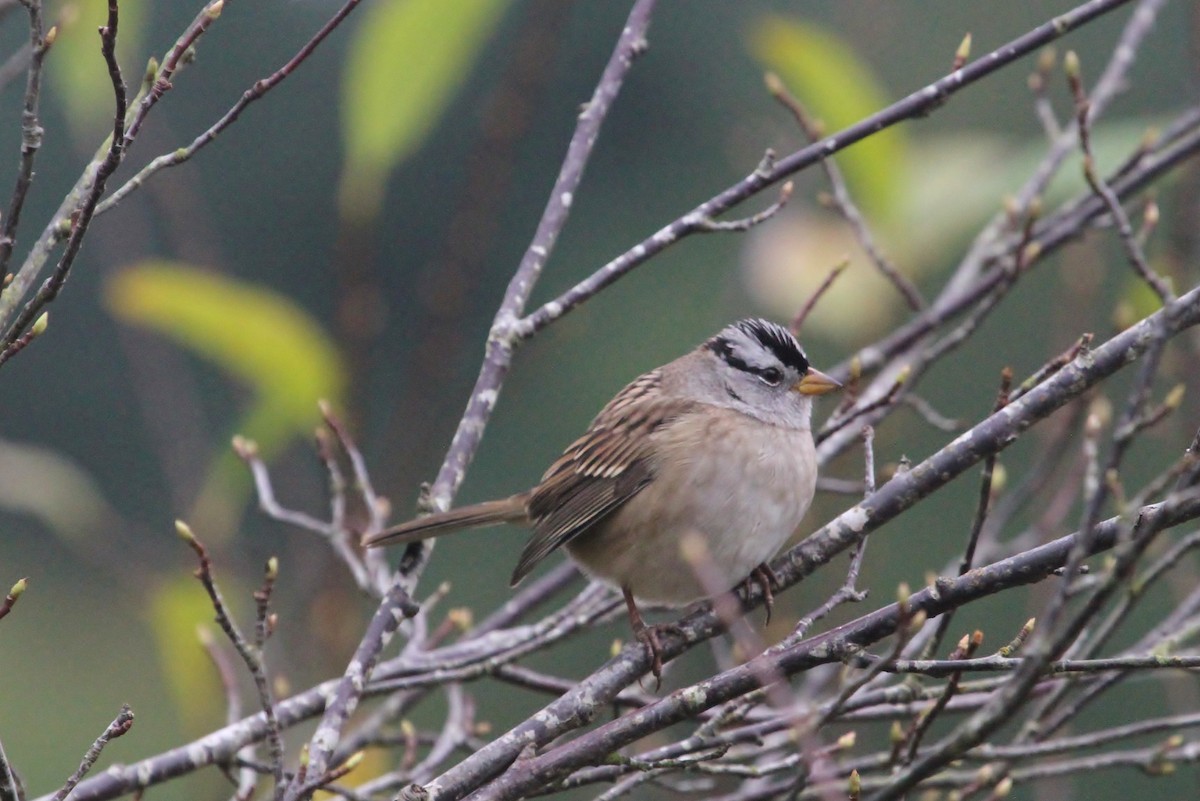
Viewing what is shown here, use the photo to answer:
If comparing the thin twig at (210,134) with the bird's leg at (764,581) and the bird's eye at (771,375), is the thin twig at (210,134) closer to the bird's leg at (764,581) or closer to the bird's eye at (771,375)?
the bird's leg at (764,581)

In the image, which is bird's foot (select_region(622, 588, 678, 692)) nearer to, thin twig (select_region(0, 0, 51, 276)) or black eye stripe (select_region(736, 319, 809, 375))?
black eye stripe (select_region(736, 319, 809, 375))

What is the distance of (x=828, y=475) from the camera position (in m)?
4.97

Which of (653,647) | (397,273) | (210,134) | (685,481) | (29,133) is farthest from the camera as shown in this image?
(397,273)

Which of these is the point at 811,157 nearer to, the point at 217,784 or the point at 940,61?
the point at 217,784

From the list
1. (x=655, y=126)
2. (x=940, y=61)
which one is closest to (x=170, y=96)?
(x=655, y=126)

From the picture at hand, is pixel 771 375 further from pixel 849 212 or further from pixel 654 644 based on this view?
pixel 654 644

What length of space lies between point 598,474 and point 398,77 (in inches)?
44.9

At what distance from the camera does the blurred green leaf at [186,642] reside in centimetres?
359

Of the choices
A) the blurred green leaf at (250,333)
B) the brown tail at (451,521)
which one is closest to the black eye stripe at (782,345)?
the brown tail at (451,521)

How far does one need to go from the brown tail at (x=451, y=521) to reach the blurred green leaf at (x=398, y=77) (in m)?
0.86

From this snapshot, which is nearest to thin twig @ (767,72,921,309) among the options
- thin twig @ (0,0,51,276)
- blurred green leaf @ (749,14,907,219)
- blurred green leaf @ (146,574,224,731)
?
blurred green leaf @ (749,14,907,219)

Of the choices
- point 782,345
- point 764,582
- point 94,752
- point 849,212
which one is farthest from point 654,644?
point 849,212

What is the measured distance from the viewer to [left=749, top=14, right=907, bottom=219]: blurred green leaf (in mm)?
3756

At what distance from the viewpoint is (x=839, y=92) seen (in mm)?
3768
